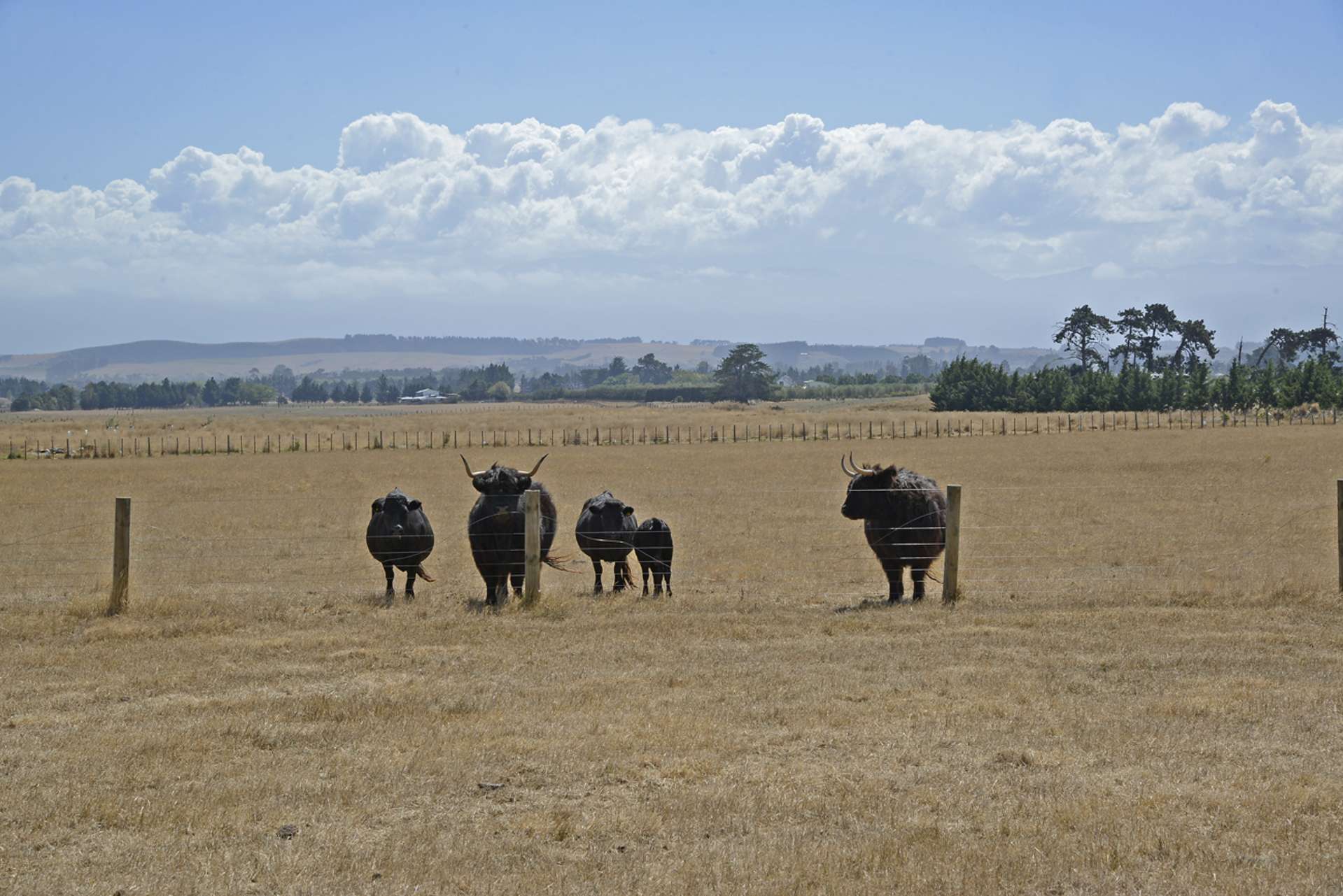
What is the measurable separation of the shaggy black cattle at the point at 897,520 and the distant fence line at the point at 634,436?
153 ft

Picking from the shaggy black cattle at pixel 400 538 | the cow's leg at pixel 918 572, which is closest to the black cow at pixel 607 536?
the shaggy black cattle at pixel 400 538

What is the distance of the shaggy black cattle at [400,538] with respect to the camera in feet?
51.1

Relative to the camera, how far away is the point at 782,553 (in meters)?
20.5

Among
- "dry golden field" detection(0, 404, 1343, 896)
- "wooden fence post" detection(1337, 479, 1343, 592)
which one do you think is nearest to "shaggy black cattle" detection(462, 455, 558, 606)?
"dry golden field" detection(0, 404, 1343, 896)

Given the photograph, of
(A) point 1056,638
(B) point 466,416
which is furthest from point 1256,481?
(B) point 466,416

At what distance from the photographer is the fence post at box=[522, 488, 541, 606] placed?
13.7 meters

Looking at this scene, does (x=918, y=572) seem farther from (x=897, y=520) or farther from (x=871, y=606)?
(x=871, y=606)

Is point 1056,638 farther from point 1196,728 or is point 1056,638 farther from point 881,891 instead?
point 881,891

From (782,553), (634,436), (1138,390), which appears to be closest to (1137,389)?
(1138,390)

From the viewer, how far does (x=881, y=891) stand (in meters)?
5.72

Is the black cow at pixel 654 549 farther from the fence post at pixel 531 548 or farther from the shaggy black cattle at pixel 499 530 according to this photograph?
the fence post at pixel 531 548

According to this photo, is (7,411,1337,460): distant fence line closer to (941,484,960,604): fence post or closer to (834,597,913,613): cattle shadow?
(834,597,913,613): cattle shadow

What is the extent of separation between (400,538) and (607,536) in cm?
261

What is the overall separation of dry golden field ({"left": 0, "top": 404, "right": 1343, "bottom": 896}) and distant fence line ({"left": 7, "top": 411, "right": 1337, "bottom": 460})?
147 ft
